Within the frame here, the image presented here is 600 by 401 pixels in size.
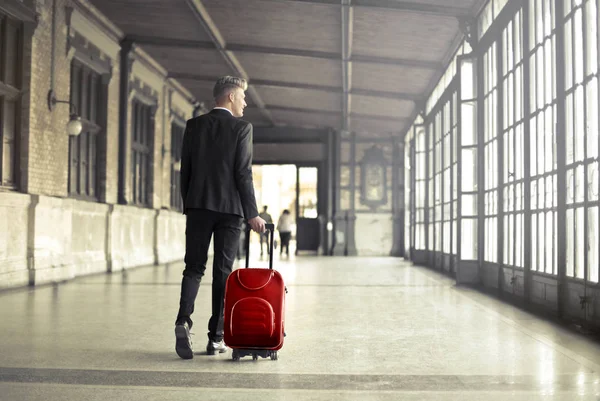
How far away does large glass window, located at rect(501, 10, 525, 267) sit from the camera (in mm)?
7207

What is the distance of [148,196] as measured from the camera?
14250 millimetres

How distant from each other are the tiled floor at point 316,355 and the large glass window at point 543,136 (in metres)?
0.64

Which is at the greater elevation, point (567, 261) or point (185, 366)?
point (567, 261)

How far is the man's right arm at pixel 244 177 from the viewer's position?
12.6 feet

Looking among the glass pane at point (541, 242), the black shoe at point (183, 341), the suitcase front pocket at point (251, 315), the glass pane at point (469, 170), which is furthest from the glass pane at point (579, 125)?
the glass pane at point (469, 170)

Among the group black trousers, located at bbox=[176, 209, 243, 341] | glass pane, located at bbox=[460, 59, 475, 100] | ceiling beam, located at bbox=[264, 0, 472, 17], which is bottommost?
black trousers, located at bbox=[176, 209, 243, 341]

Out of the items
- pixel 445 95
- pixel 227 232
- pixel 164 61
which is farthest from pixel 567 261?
pixel 164 61

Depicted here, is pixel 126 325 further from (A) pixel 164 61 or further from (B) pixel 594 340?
(A) pixel 164 61

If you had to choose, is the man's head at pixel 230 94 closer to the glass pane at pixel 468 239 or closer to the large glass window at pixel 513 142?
the large glass window at pixel 513 142

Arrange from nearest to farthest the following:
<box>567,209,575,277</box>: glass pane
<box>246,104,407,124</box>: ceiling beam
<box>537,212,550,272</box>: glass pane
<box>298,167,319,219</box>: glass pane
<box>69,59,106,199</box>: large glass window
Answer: <box>567,209,575,277</box>: glass pane, <box>537,212,550,272</box>: glass pane, <box>69,59,106,199</box>: large glass window, <box>246,104,407,124</box>: ceiling beam, <box>298,167,319,219</box>: glass pane

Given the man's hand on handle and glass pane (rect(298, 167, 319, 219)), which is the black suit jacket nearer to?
the man's hand on handle

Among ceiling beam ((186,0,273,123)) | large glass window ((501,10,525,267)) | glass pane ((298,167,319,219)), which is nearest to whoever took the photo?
large glass window ((501,10,525,267))

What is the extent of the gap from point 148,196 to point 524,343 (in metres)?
10.8

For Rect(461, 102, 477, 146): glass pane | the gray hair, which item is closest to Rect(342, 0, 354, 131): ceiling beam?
Rect(461, 102, 477, 146): glass pane
